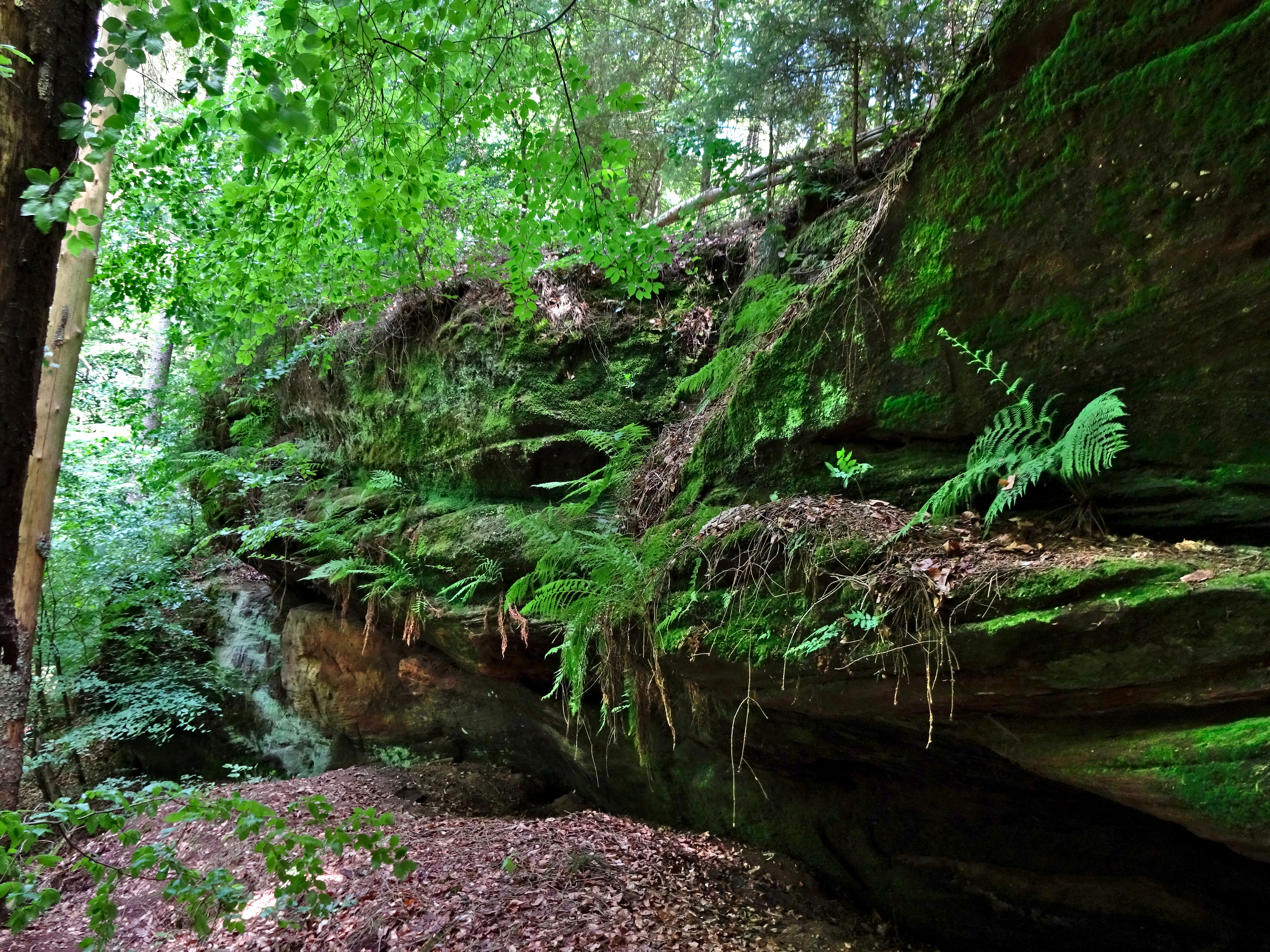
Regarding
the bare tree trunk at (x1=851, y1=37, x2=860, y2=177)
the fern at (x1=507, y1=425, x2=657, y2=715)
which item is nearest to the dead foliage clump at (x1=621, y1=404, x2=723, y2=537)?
the fern at (x1=507, y1=425, x2=657, y2=715)

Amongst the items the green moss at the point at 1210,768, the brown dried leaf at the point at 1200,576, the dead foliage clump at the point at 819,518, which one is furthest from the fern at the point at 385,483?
the brown dried leaf at the point at 1200,576

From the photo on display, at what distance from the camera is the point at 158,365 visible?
1377 centimetres

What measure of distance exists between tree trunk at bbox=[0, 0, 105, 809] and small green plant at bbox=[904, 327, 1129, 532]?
11.7 feet

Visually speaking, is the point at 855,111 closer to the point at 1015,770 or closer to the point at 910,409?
the point at 910,409

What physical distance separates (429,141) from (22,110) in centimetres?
271

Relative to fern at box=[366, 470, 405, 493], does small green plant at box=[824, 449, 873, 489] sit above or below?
below

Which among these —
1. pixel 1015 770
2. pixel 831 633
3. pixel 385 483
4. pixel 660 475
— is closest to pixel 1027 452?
pixel 831 633

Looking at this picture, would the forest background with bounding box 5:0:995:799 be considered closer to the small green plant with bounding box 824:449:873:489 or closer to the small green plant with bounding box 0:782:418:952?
the small green plant with bounding box 0:782:418:952

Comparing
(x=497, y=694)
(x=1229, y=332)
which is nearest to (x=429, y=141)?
(x=1229, y=332)

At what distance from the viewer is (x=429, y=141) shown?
4.29 m

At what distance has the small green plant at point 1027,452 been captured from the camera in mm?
2896

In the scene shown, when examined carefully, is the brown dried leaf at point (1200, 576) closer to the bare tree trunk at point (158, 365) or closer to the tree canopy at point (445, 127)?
the tree canopy at point (445, 127)

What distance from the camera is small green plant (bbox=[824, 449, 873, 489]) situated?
4023 mm

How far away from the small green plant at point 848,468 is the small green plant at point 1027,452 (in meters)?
0.53
